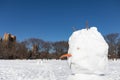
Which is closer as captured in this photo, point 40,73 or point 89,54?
point 89,54

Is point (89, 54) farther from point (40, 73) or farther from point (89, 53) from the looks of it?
point (40, 73)

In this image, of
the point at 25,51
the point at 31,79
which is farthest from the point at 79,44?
the point at 25,51

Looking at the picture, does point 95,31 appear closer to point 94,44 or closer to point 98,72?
point 94,44

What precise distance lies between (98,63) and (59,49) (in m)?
83.4

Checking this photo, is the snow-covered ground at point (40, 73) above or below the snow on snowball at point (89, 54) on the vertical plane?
below

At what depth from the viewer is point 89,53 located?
3.24 metres

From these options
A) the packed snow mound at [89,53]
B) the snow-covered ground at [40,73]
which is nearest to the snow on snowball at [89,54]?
the packed snow mound at [89,53]

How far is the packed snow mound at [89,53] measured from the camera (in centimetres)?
323

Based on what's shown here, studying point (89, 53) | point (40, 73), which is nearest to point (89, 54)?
point (89, 53)

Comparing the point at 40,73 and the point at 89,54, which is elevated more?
the point at 89,54

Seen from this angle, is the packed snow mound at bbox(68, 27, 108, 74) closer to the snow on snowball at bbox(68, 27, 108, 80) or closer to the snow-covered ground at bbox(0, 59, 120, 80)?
the snow on snowball at bbox(68, 27, 108, 80)

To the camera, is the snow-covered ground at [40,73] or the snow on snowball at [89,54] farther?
the snow-covered ground at [40,73]

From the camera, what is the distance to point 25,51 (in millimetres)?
84688

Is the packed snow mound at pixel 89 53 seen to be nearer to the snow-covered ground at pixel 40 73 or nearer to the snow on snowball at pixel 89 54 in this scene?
the snow on snowball at pixel 89 54
